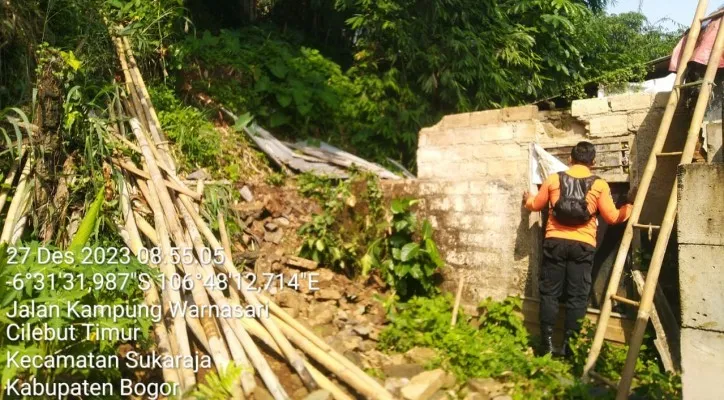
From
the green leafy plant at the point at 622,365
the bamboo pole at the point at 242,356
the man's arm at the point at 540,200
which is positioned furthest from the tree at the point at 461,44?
the bamboo pole at the point at 242,356

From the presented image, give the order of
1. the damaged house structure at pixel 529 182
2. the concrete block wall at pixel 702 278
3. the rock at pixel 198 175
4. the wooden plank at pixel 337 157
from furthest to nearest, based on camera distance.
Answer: the wooden plank at pixel 337 157 → the rock at pixel 198 175 → the damaged house structure at pixel 529 182 → the concrete block wall at pixel 702 278

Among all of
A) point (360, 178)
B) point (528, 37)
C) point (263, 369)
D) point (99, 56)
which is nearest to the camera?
point (263, 369)

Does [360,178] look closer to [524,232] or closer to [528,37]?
[524,232]

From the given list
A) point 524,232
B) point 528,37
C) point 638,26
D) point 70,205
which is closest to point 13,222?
point 70,205

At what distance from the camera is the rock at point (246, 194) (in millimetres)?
5848

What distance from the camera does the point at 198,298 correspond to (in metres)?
3.76

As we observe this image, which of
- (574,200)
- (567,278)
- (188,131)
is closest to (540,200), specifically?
(574,200)

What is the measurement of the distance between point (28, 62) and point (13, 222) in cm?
164

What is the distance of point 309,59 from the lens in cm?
852

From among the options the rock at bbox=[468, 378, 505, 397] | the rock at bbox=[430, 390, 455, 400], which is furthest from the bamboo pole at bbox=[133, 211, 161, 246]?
the rock at bbox=[468, 378, 505, 397]

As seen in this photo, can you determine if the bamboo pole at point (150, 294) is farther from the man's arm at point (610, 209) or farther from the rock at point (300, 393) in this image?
the man's arm at point (610, 209)

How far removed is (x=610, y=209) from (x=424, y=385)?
1936mm

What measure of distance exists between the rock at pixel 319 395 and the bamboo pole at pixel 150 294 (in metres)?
0.75

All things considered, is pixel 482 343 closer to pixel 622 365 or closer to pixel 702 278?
pixel 622 365
